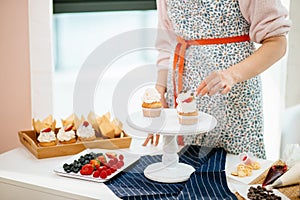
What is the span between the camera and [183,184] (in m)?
1.36

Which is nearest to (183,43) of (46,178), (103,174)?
(103,174)

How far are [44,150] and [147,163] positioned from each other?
35 centimetres

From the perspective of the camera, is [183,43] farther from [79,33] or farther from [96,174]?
[79,33]

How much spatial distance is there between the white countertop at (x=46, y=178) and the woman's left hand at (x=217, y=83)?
260 millimetres

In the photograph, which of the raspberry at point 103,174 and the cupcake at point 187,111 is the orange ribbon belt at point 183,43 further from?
the raspberry at point 103,174

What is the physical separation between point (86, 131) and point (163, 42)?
396mm

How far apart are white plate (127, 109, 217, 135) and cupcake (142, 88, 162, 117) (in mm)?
14

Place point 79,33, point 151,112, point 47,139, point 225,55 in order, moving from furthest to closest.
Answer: point 79,33, point 47,139, point 225,55, point 151,112

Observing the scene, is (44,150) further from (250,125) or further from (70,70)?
(70,70)

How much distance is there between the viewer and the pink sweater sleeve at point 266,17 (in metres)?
1.41

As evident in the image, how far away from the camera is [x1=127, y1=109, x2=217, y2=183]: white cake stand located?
132 cm

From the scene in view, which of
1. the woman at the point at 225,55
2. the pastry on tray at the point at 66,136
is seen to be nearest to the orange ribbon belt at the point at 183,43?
the woman at the point at 225,55

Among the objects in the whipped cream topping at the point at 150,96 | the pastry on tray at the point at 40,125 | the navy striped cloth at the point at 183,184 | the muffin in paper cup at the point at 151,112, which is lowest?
the navy striped cloth at the point at 183,184

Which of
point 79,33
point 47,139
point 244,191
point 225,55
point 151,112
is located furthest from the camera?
point 79,33
